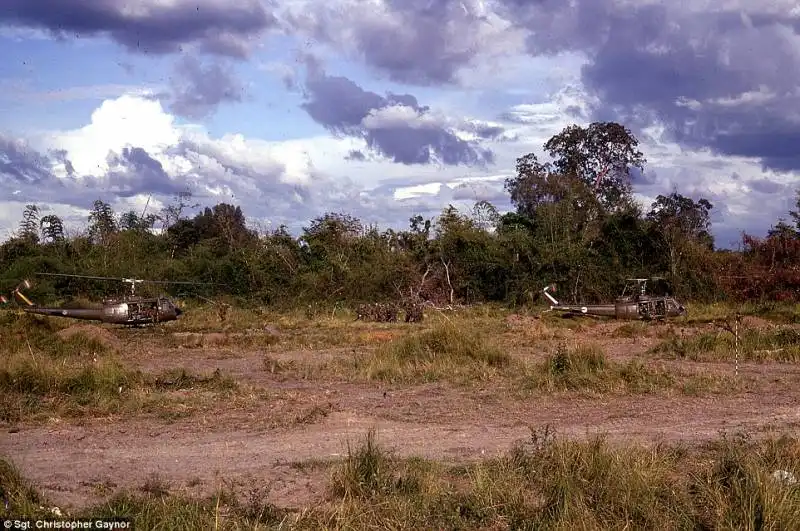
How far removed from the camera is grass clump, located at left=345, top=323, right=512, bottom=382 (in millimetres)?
14164

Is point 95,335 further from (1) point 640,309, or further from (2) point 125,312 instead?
(1) point 640,309

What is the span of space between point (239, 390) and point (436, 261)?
2160 centimetres

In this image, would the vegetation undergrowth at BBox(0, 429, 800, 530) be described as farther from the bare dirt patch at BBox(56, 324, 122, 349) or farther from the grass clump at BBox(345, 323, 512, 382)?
the bare dirt patch at BBox(56, 324, 122, 349)

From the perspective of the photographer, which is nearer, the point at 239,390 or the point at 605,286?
the point at 239,390

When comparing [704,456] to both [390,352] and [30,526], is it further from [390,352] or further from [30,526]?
[390,352]

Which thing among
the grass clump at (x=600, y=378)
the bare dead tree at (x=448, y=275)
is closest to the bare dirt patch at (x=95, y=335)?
the grass clump at (x=600, y=378)

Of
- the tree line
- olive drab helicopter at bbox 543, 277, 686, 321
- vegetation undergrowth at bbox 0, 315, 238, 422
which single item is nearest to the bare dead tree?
the tree line

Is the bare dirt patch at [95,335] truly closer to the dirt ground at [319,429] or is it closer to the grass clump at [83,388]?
the grass clump at [83,388]

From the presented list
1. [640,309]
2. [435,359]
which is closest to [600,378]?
[435,359]

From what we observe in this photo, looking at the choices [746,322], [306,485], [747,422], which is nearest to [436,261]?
[746,322]

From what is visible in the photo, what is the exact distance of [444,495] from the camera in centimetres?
713

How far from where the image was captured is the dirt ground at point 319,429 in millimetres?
A: 7926

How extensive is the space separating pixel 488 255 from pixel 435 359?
18.0 metres

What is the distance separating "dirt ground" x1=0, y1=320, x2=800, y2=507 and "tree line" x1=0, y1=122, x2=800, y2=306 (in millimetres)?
17135
